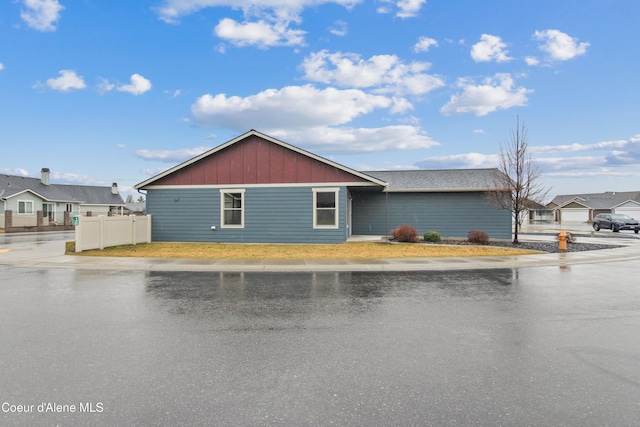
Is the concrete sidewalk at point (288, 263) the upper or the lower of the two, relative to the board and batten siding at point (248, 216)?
lower

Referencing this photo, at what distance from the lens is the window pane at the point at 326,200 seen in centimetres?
1873

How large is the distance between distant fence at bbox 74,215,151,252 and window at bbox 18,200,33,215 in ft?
109

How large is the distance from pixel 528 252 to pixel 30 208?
167ft

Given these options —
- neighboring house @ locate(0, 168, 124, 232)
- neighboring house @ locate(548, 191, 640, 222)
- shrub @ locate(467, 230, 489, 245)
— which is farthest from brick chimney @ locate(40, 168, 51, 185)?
neighboring house @ locate(548, 191, 640, 222)

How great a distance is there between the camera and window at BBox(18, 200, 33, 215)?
42.5 metres

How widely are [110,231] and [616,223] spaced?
43096 mm

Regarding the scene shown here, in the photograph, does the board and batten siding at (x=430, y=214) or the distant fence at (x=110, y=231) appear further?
the board and batten siding at (x=430, y=214)

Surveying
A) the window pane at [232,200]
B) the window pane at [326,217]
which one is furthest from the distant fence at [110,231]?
the window pane at [326,217]

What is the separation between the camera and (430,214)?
2320 centimetres

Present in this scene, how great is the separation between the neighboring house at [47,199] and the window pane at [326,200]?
30.0 metres

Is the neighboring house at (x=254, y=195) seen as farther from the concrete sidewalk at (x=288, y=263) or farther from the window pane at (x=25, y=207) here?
the window pane at (x=25, y=207)

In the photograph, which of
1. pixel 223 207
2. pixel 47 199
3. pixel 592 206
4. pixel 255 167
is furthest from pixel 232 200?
pixel 592 206

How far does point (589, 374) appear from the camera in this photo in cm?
410

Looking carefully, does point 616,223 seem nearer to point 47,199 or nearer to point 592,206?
point 592,206
